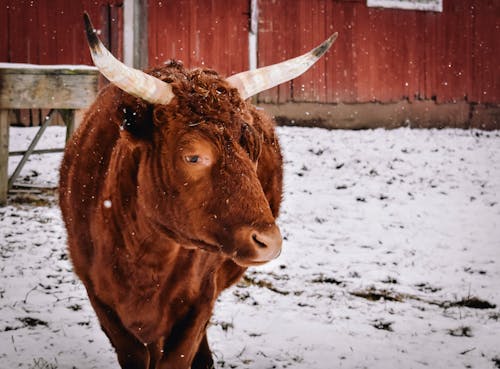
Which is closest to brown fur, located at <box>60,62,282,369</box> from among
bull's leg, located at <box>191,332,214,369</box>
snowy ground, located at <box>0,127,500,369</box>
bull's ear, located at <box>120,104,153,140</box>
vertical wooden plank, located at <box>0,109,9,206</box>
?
bull's ear, located at <box>120,104,153,140</box>

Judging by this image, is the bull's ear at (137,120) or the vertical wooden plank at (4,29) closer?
the bull's ear at (137,120)

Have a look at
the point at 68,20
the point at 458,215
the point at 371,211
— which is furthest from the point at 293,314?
the point at 68,20

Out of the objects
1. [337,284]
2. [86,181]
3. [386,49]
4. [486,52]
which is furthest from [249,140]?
[486,52]

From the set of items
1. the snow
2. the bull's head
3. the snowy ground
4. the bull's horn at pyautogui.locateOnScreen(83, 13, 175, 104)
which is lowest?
the snowy ground

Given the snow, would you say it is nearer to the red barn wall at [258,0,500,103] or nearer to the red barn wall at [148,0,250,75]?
the red barn wall at [258,0,500,103]

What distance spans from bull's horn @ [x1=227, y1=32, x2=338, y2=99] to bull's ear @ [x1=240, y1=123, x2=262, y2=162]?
0.32 meters

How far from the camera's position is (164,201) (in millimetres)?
2398

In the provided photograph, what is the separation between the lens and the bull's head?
7.17 ft

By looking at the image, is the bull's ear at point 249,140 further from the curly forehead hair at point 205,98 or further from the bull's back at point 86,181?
the bull's back at point 86,181

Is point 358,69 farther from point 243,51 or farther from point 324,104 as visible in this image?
point 243,51

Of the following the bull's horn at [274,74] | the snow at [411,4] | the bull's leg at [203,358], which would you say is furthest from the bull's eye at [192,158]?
the snow at [411,4]

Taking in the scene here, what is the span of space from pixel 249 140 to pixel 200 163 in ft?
0.76

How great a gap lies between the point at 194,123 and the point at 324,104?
37.1ft

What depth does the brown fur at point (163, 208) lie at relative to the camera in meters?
2.27
